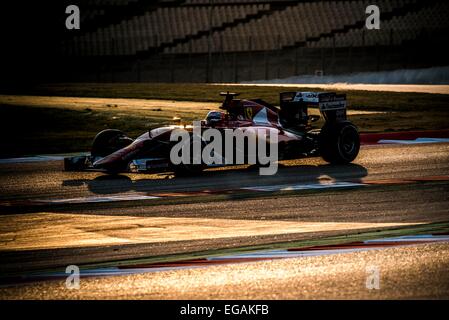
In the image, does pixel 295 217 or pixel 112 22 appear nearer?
pixel 295 217

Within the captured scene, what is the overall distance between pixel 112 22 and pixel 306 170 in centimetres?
3492

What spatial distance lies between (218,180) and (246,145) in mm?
985

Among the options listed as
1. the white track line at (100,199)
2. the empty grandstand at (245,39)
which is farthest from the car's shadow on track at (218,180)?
the empty grandstand at (245,39)

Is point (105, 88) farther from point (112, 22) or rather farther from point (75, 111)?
point (112, 22)

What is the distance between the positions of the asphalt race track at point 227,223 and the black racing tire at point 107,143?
1.23ft

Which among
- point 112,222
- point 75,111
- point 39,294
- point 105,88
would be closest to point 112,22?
point 105,88

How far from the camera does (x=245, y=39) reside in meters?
47.1

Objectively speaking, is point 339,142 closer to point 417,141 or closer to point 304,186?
point 304,186

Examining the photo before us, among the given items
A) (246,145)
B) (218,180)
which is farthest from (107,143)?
(246,145)

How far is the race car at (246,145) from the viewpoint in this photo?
14.2m

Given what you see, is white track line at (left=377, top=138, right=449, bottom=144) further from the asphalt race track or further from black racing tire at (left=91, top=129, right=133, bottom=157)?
black racing tire at (left=91, top=129, right=133, bottom=157)

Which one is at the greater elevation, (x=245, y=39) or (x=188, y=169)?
(x=245, y=39)

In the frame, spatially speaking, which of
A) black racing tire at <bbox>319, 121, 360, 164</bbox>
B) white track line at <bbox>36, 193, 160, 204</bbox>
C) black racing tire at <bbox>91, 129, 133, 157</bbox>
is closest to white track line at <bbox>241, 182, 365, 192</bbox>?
white track line at <bbox>36, 193, 160, 204</bbox>

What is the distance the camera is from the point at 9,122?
2312 cm
